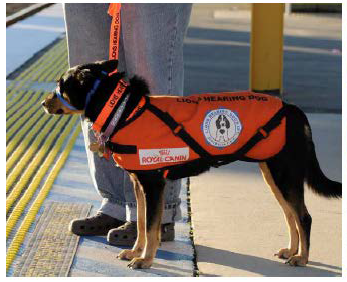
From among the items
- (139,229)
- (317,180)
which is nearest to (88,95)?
(139,229)

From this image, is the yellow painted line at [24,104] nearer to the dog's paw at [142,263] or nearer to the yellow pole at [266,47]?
the yellow pole at [266,47]

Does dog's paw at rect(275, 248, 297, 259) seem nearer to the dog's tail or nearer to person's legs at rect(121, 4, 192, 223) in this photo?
the dog's tail

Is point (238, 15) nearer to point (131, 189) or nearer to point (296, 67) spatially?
point (296, 67)

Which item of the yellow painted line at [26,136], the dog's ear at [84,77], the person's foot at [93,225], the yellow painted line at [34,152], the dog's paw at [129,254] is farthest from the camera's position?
the yellow painted line at [26,136]

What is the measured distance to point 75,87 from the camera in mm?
4383

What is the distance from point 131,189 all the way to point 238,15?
1183 cm

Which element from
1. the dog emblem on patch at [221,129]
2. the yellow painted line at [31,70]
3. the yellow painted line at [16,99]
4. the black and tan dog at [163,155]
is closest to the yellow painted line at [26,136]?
the yellow painted line at [16,99]

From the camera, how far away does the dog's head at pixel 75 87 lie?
14.3 ft

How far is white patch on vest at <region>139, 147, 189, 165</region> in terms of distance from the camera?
14.3ft

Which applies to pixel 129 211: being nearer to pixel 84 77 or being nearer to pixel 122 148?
pixel 122 148

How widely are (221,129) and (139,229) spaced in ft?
2.29

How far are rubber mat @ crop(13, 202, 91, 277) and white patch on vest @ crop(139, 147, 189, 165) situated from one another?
0.68m

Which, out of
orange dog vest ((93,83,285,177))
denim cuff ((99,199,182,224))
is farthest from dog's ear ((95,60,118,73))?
denim cuff ((99,199,182,224))

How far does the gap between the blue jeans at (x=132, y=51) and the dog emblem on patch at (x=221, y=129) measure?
55 cm
